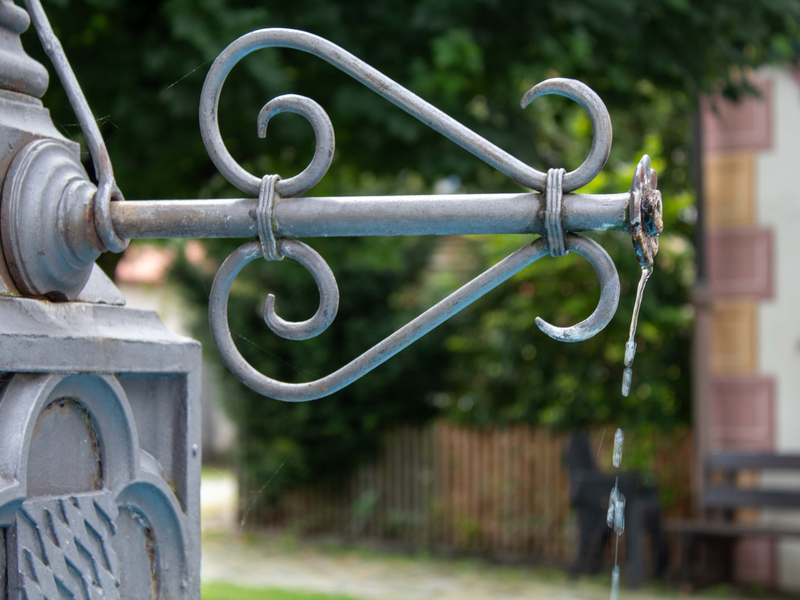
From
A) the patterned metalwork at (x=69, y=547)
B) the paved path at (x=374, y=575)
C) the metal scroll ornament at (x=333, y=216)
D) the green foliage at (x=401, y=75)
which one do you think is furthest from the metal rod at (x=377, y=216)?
the paved path at (x=374, y=575)

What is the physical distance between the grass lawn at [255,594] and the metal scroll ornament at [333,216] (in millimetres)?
5037

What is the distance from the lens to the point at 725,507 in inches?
275

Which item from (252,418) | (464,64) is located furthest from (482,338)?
(464,64)

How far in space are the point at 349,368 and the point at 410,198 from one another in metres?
0.23

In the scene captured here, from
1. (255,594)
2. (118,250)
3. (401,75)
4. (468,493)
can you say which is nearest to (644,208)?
(118,250)

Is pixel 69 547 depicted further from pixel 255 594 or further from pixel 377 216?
pixel 255 594

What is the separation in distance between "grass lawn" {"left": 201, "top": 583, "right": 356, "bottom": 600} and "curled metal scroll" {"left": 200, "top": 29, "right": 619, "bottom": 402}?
5.05 meters

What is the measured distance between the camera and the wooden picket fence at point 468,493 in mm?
8305

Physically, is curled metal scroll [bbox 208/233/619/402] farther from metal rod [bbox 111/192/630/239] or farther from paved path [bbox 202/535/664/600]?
paved path [bbox 202/535/664/600]

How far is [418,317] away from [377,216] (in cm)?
13

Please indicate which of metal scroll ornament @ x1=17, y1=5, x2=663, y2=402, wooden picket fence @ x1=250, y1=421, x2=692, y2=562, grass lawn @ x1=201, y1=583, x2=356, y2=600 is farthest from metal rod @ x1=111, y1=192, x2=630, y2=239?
wooden picket fence @ x1=250, y1=421, x2=692, y2=562

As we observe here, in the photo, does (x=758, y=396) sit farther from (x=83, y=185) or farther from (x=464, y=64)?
(x=83, y=185)

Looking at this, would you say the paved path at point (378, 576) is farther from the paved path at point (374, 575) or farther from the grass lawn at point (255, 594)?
the grass lawn at point (255, 594)

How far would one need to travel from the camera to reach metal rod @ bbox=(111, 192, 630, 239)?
41.9 inches
